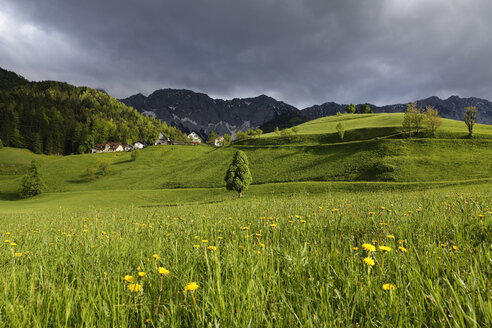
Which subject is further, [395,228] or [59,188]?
[59,188]

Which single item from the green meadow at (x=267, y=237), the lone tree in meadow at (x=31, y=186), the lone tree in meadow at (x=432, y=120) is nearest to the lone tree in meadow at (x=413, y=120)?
the lone tree in meadow at (x=432, y=120)

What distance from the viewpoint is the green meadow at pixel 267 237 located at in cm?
155

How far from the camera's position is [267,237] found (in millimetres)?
3043

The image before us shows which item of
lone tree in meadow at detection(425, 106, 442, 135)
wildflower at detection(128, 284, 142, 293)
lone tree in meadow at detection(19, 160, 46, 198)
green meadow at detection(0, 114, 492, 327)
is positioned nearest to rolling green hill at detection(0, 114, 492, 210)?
green meadow at detection(0, 114, 492, 327)

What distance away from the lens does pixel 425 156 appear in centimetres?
4884

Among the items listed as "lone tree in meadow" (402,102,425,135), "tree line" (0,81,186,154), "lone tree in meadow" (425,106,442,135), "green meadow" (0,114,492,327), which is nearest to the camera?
"green meadow" (0,114,492,327)

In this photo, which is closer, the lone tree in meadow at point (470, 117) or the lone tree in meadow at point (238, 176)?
the lone tree in meadow at point (238, 176)

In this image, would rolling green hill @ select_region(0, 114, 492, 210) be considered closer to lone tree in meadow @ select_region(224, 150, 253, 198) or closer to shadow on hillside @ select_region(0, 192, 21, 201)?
Result: shadow on hillside @ select_region(0, 192, 21, 201)

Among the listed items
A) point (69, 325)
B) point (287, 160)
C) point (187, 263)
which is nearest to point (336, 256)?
point (187, 263)

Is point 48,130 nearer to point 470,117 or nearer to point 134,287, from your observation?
point 134,287

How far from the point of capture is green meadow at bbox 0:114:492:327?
1555 mm

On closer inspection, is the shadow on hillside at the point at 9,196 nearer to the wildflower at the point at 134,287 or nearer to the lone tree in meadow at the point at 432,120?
Result: the wildflower at the point at 134,287

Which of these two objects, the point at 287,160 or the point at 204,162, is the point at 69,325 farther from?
the point at 204,162

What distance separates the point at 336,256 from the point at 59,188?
88.0 m
